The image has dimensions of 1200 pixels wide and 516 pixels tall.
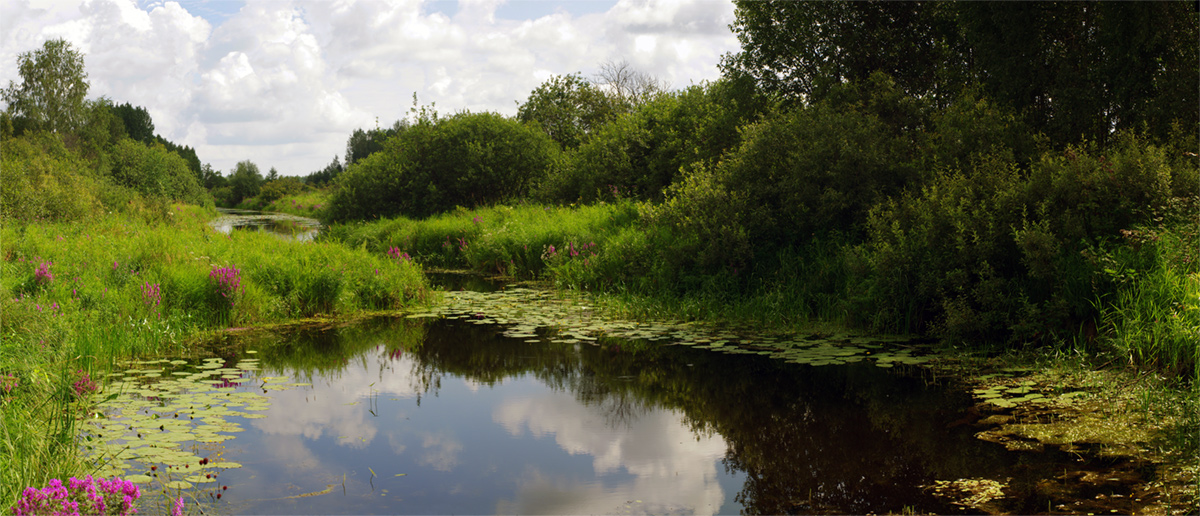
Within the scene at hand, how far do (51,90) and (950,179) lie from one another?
5165 centimetres

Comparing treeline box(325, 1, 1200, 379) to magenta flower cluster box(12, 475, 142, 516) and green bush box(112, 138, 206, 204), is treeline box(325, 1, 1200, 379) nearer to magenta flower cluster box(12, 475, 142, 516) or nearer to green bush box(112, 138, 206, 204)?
magenta flower cluster box(12, 475, 142, 516)

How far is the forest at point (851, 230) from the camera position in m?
7.14

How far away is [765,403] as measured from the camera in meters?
6.84

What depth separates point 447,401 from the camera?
7297 mm

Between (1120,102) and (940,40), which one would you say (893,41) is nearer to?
(940,40)

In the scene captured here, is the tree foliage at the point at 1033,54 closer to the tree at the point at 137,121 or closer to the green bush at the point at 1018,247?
the green bush at the point at 1018,247

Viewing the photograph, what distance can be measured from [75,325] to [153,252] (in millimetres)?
3078

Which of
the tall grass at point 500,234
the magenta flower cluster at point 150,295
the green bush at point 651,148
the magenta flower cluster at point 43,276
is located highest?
the green bush at point 651,148

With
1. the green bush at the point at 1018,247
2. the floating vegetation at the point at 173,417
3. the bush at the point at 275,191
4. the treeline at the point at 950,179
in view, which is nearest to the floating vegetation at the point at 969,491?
the treeline at the point at 950,179

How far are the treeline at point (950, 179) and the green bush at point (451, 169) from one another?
815 cm

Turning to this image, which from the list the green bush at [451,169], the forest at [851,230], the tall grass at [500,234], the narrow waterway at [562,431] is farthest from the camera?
the green bush at [451,169]

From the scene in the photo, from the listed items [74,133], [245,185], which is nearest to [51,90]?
[74,133]

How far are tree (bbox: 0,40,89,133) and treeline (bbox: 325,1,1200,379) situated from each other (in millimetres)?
42868

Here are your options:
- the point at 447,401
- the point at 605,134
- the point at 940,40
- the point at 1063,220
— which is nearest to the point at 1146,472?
the point at 1063,220
